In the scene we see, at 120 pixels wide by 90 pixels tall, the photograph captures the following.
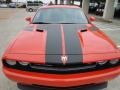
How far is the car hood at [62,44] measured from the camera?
3.42m

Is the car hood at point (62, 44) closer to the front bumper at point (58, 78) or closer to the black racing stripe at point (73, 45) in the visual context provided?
the black racing stripe at point (73, 45)

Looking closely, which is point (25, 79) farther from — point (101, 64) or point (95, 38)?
point (95, 38)

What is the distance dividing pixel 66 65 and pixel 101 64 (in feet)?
1.77

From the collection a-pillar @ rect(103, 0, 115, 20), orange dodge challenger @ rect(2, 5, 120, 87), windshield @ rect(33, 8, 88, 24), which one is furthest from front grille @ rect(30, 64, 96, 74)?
a-pillar @ rect(103, 0, 115, 20)

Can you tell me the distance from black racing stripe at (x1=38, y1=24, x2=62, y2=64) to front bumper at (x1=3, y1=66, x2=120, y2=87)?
22 cm

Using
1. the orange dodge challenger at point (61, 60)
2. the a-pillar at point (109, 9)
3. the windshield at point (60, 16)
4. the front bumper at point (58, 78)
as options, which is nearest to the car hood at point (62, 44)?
the orange dodge challenger at point (61, 60)

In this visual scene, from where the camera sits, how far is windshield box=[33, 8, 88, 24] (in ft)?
17.0

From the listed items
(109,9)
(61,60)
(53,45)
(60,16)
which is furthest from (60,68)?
(109,9)

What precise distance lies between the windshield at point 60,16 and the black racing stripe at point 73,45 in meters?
0.70

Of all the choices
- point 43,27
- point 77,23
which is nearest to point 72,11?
point 77,23

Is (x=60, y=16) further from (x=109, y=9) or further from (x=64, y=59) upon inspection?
(x=109, y=9)

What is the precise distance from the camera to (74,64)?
3340 mm

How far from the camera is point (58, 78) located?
3.32 meters

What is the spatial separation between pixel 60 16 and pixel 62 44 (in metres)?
1.78
